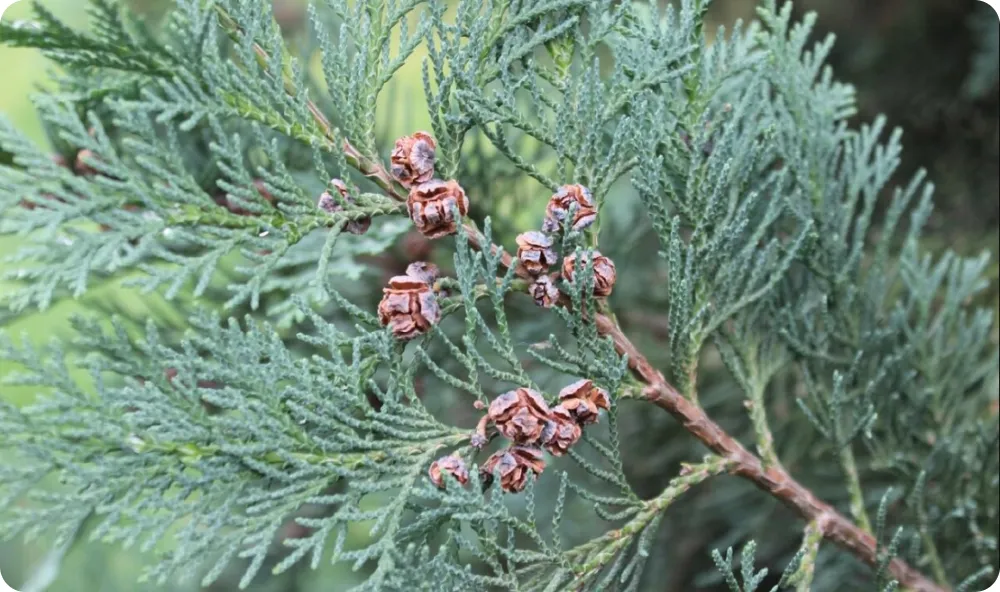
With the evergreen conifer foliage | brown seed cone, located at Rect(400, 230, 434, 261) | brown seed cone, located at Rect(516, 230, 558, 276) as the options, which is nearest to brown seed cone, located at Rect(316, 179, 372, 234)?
the evergreen conifer foliage

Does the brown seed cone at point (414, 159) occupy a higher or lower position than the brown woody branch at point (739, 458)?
higher

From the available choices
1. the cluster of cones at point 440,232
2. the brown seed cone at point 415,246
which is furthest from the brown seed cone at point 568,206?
the brown seed cone at point 415,246

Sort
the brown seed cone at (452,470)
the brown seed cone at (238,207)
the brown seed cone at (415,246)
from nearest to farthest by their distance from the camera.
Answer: the brown seed cone at (452,470) < the brown seed cone at (238,207) < the brown seed cone at (415,246)

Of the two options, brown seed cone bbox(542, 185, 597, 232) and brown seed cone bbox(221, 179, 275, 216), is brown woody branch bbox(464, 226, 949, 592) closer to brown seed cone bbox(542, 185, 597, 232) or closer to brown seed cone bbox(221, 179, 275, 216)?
brown seed cone bbox(542, 185, 597, 232)

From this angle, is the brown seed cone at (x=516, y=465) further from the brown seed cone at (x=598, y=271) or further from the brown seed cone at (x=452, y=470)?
the brown seed cone at (x=598, y=271)

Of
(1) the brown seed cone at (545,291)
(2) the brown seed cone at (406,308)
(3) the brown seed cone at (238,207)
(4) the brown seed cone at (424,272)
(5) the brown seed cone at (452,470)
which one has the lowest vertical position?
(5) the brown seed cone at (452,470)

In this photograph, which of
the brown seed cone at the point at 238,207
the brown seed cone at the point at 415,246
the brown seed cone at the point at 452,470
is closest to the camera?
the brown seed cone at the point at 452,470

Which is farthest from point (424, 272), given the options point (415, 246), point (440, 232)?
point (415, 246)
